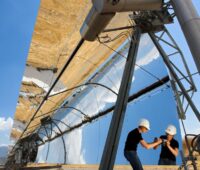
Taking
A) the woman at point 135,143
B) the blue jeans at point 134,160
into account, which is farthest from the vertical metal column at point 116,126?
the blue jeans at point 134,160

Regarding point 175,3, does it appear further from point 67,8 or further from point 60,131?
point 60,131

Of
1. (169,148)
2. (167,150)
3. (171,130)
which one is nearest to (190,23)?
(171,130)

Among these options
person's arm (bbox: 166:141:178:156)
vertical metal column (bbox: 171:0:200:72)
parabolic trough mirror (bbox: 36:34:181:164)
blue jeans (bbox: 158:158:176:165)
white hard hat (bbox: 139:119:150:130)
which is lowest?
blue jeans (bbox: 158:158:176:165)

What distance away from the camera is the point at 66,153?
8289 millimetres

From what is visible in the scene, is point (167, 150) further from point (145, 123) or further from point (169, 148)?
point (145, 123)

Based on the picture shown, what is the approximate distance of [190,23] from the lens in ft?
5.97

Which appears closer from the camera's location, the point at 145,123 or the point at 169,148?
the point at 169,148

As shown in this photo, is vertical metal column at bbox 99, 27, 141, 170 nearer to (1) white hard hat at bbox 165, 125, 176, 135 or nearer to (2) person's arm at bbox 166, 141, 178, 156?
(1) white hard hat at bbox 165, 125, 176, 135

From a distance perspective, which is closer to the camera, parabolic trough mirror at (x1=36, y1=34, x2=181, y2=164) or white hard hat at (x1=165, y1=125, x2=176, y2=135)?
white hard hat at (x1=165, y1=125, x2=176, y2=135)

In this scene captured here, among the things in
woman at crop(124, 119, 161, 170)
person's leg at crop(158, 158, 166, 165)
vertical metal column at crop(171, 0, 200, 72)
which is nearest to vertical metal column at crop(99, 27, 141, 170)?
vertical metal column at crop(171, 0, 200, 72)

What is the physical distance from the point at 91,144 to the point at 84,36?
3.54 metres

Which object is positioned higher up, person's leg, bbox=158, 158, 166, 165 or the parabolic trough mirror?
the parabolic trough mirror

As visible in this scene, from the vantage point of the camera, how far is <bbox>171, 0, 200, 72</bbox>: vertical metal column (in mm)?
1743

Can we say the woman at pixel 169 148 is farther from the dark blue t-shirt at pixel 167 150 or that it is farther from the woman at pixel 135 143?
the woman at pixel 135 143
